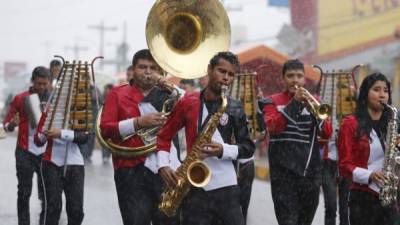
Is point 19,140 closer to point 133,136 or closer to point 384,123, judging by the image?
point 133,136

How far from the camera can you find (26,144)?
829cm

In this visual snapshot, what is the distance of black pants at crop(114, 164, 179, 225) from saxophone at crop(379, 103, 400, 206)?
1695mm

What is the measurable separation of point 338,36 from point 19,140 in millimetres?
25518

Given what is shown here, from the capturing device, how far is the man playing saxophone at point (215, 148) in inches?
207

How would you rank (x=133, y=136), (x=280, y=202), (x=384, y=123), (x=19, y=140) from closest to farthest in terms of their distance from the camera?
(x=384, y=123)
(x=133, y=136)
(x=280, y=202)
(x=19, y=140)

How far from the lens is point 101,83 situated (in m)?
29.4

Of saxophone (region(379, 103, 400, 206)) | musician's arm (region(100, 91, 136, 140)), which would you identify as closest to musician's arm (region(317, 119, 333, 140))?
saxophone (region(379, 103, 400, 206))

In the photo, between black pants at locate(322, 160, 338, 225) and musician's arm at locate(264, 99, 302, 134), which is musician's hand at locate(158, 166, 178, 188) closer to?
musician's arm at locate(264, 99, 302, 134)

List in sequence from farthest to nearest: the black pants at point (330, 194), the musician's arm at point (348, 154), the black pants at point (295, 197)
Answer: the black pants at point (330, 194) → the black pants at point (295, 197) → the musician's arm at point (348, 154)

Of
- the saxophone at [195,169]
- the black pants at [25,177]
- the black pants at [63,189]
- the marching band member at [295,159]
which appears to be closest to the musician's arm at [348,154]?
the saxophone at [195,169]

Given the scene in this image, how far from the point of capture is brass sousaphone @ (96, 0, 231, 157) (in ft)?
20.1

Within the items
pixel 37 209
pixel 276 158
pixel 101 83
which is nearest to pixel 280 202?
pixel 276 158

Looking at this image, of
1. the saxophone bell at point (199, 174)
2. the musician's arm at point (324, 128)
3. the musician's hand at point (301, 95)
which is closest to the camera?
the saxophone bell at point (199, 174)

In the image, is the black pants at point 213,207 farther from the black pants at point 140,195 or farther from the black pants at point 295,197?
the black pants at point 295,197
